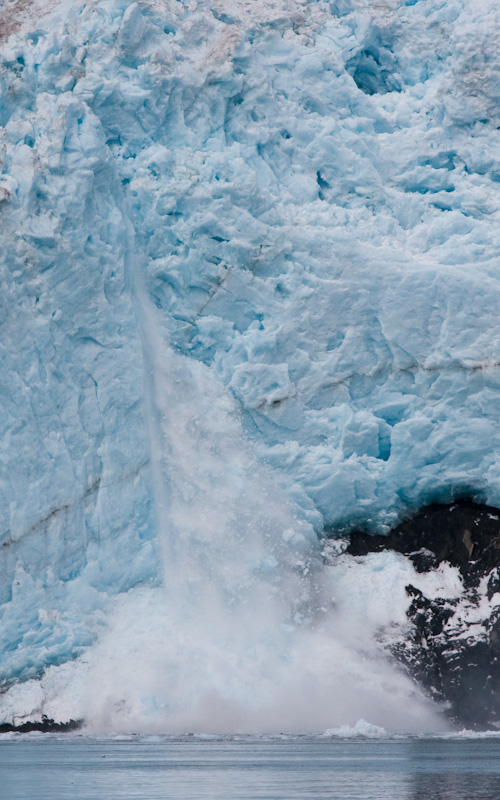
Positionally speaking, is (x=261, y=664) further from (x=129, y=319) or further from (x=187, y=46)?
(x=187, y=46)

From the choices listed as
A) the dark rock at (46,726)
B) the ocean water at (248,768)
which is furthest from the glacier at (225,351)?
the ocean water at (248,768)

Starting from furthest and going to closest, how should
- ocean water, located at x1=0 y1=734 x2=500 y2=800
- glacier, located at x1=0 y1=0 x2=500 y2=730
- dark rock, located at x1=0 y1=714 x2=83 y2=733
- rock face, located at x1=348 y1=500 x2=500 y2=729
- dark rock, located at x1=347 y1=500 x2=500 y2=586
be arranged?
dark rock, located at x1=347 y1=500 x2=500 y2=586, rock face, located at x1=348 y1=500 x2=500 y2=729, glacier, located at x1=0 y1=0 x2=500 y2=730, dark rock, located at x1=0 y1=714 x2=83 y2=733, ocean water, located at x1=0 y1=734 x2=500 y2=800

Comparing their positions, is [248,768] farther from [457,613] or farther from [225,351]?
[225,351]

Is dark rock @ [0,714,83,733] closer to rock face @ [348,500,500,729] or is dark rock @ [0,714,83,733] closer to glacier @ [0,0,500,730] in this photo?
glacier @ [0,0,500,730]

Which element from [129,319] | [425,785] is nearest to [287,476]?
[129,319]

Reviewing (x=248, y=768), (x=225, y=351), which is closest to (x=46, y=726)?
(x=248, y=768)

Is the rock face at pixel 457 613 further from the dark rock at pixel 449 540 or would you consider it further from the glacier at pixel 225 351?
the glacier at pixel 225 351

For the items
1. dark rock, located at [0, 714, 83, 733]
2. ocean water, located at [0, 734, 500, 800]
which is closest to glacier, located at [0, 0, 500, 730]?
dark rock, located at [0, 714, 83, 733]
